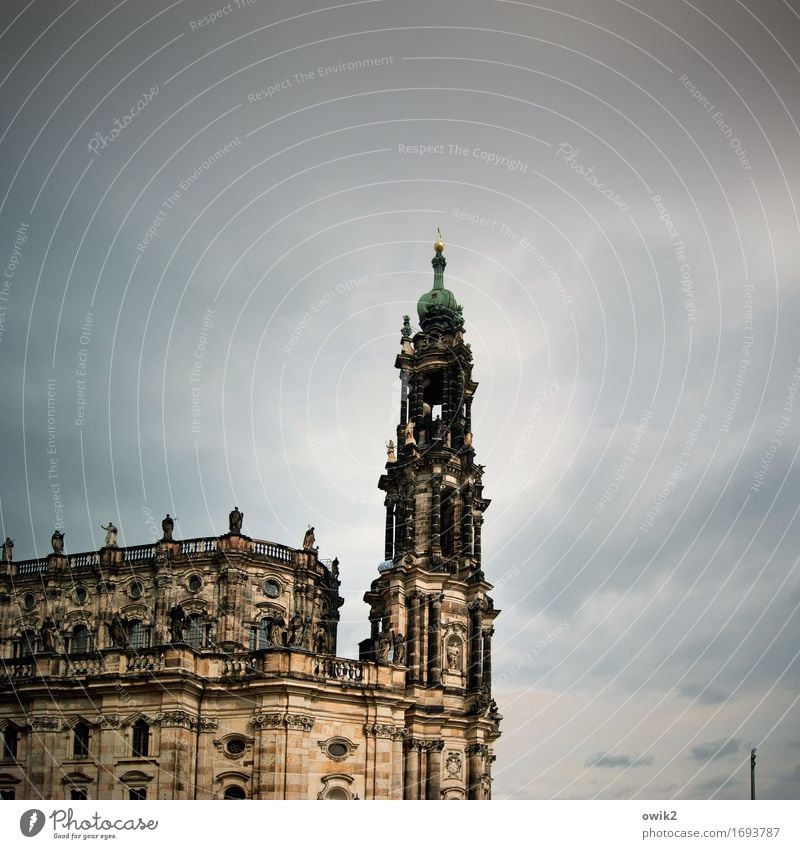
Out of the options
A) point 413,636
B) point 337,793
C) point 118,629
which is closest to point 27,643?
point 118,629

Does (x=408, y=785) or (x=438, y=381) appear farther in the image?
(x=438, y=381)

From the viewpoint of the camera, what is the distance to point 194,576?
49.1 meters

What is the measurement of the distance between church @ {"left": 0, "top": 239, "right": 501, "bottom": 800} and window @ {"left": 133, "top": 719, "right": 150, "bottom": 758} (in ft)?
0.31

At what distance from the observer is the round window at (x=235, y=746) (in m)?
40.9

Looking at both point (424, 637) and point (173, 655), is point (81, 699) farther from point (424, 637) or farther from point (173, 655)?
point (424, 637)

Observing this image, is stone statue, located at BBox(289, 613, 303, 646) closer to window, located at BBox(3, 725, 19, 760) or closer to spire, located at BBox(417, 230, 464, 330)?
window, located at BBox(3, 725, 19, 760)

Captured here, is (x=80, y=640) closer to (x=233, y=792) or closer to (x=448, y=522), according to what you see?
(x=233, y=792)

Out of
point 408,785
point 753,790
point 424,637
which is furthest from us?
point 424,637

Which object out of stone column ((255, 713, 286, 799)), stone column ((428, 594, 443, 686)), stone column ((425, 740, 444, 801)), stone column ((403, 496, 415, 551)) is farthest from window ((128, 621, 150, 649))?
stone column ((425, 740, 444, 801))

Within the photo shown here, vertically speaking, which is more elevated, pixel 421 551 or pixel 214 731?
pixel 421 551

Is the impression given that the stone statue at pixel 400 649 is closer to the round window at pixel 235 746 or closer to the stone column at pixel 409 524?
the stone column at pixel 409 524
